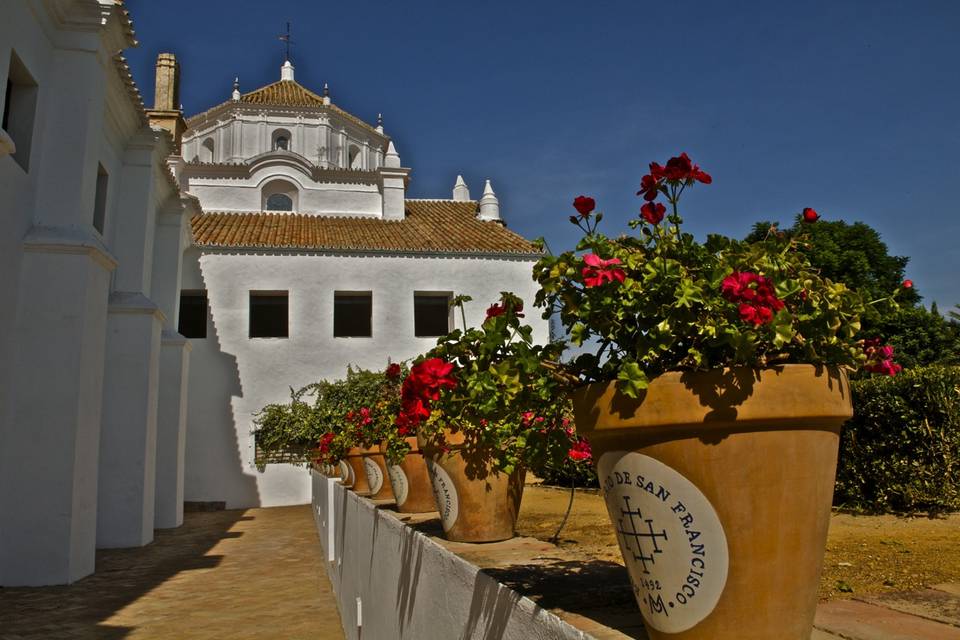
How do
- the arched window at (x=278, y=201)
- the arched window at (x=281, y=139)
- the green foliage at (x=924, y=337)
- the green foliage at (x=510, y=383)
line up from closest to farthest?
1. the green foliage at (x=510, y=383)
2. the green foliage at (x=924, y=337)
3. the arched window at (x=278, y=201)
4. the arched window at (x=281, y=139)

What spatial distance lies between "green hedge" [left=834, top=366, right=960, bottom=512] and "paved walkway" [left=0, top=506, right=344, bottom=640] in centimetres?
479

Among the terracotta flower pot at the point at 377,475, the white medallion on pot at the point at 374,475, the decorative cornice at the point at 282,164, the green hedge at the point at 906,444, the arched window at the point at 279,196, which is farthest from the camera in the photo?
the arched window at the point at 279,196

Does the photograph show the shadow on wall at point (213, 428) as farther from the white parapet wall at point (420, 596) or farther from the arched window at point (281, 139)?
the white parapet wall at point (420, 596)

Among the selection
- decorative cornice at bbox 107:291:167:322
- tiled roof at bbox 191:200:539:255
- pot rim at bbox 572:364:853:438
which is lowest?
pot rim at bbox 572:364:853:438

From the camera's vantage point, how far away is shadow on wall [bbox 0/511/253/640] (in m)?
6.20

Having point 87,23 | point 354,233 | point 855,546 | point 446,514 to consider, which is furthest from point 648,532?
point 354,233

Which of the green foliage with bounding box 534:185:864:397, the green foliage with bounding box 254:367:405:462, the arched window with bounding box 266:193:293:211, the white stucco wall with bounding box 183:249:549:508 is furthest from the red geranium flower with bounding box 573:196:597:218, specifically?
the arched window with bounding box 266:193:293:211

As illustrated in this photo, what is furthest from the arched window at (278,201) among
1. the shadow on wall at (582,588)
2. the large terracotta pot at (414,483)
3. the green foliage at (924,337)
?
the shadow on wall at (582,588)

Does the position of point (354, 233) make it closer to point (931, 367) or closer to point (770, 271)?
point (931, 367)

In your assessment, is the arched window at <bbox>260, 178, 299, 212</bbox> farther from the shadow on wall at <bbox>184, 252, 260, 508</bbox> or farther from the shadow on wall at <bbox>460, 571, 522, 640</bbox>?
the shadow on wall at <bbox>460, 571, 522, 640</bbox>

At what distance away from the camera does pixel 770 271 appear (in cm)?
169

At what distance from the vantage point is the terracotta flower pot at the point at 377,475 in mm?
6457

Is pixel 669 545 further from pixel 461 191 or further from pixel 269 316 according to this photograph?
pixel 461 191

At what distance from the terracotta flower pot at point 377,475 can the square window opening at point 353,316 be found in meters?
14.4
